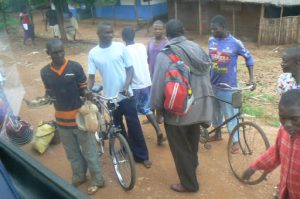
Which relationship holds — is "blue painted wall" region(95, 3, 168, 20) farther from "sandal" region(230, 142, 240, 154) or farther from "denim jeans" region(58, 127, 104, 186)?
"denim jeans" region(58, 127, 104, 186)

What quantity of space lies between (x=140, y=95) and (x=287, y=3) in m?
11.6

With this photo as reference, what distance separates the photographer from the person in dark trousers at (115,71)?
13.4 feet

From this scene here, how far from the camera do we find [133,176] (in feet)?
13.0

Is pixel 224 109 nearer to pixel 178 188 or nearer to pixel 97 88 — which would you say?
pixel 178 188

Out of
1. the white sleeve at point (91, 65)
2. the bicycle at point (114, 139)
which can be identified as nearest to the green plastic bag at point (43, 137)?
the bicycle at point (114, 139)

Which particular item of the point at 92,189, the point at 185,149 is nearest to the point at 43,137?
the point at 92,189

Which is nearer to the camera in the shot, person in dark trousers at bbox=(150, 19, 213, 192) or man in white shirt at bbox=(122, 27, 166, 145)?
person in dark trousers at bbox=(150, 19, 213, 192)

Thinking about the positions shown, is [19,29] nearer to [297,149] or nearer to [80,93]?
[80,93]

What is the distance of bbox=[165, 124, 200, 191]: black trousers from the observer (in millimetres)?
3756

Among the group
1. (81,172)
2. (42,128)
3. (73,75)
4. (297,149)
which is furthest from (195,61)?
(42,128)

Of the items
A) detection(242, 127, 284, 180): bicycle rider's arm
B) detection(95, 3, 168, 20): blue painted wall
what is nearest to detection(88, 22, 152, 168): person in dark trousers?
detection(242, 127, 284, 180): bicycle rider's arm

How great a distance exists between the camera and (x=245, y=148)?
15.0 ft

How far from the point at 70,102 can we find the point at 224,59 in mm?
2079

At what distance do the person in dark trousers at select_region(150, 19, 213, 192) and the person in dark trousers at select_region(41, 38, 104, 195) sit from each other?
86 centimetres
